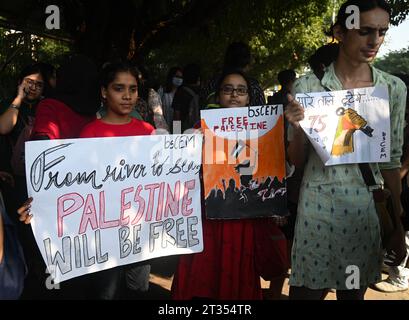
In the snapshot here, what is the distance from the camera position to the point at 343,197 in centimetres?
221

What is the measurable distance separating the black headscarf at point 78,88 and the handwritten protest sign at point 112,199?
39 centimetres

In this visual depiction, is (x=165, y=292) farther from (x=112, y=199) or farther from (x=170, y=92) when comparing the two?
(x=170, y=92)

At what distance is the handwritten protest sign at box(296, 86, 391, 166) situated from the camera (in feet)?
7.37

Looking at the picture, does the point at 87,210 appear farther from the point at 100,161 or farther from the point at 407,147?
the point at 407,147

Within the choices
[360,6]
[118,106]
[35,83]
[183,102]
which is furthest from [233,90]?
[183,102]

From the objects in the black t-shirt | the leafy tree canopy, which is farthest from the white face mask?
the leafy tree canopy

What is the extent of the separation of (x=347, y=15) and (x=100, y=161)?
1.49 meters

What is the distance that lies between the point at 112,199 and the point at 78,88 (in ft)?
2.43

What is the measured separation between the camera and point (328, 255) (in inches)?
89.4

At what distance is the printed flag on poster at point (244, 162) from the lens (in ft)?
8.71

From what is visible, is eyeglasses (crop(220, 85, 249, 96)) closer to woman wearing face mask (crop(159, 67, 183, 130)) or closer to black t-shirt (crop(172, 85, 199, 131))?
black t-shirt (crop(172, 85, 199, 131))

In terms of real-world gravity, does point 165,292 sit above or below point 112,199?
below

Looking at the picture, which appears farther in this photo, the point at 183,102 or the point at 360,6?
the point at 183,102

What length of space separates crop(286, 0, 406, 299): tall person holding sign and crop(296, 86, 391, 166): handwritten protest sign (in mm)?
40
